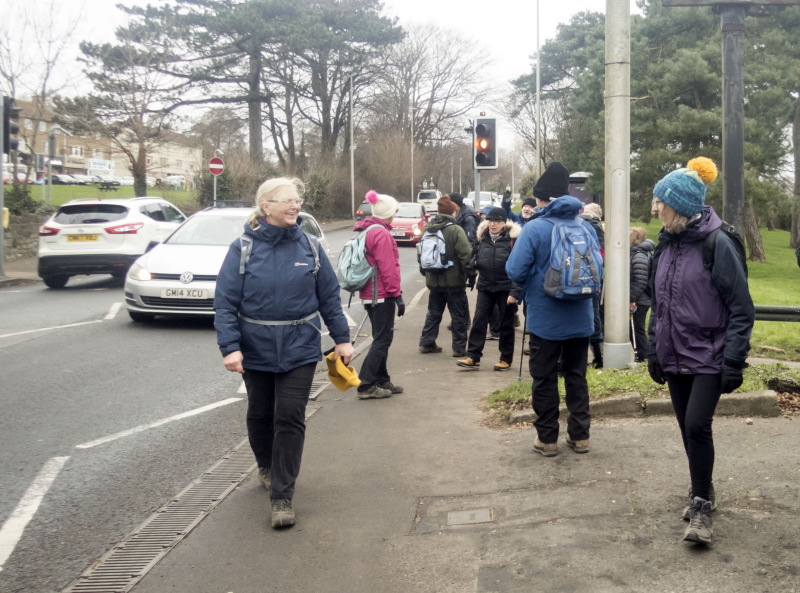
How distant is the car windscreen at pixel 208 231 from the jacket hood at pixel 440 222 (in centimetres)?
357

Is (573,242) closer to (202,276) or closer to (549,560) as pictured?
(549,560)

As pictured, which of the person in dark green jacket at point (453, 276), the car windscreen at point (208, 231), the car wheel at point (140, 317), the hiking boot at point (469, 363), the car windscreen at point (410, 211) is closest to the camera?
the hiking boot at point (469, 363)

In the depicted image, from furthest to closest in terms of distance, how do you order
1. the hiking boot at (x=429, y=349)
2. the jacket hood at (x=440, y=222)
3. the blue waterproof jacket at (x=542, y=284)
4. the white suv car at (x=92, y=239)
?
1. the white suv car at (x=92, y=239)
2. the hiking boot at (x=429, y=349)
3. the jacket hood at (x=440, y=222)
4. the blue waterproof jacket at (x=542, y=284)

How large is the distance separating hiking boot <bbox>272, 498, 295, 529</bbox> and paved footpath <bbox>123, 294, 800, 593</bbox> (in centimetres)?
7

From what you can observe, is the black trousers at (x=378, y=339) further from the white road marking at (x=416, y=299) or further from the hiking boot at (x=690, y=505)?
the white road marking at (x=416, y=299)

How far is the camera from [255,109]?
4347 cm

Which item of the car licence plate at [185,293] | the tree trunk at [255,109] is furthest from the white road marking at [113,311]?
the tree trunk at [255,109]

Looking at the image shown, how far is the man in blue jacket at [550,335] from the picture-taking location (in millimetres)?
5590

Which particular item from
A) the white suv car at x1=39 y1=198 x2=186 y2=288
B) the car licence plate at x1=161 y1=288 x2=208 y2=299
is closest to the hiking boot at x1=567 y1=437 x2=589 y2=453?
the car licence plate at x1=161 y1=288 x2=208 y2=299

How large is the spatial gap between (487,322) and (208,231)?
207 inches

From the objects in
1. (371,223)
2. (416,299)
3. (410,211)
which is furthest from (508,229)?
(410,211)

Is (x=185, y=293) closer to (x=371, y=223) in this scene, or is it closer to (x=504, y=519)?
(x=371, y=223)

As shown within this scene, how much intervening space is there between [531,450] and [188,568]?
100 inches

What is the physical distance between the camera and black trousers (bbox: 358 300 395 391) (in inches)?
297
